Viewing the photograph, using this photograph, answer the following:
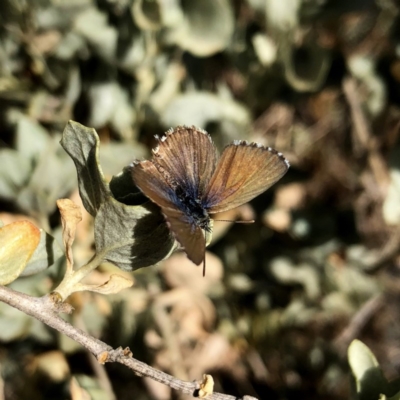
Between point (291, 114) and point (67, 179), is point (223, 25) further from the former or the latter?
point (291, 114)

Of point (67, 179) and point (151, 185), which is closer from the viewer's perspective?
point (151, 185)

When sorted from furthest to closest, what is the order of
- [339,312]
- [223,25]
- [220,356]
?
1. [220,356]
2. [339,312]
3. [223,25]

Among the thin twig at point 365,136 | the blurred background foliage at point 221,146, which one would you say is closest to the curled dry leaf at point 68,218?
the blurred background foliage at point 221,146

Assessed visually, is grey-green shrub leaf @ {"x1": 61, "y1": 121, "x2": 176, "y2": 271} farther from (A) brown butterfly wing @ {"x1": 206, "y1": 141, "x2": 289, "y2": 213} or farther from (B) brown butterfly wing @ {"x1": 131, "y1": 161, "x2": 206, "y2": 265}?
(A) brown butterfly wing @ {"x1": 206, "y1": 141, "x2": 289, "y2": 213}

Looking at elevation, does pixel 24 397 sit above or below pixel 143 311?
below

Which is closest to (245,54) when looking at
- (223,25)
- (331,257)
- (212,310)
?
(223,25)

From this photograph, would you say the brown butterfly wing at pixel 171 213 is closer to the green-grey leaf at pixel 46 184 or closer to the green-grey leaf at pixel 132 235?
the green-grey leaf at pixel 132 235

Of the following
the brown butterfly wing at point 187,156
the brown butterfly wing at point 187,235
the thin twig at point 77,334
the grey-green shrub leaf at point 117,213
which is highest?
the brown butterfly wing at point 187,156
